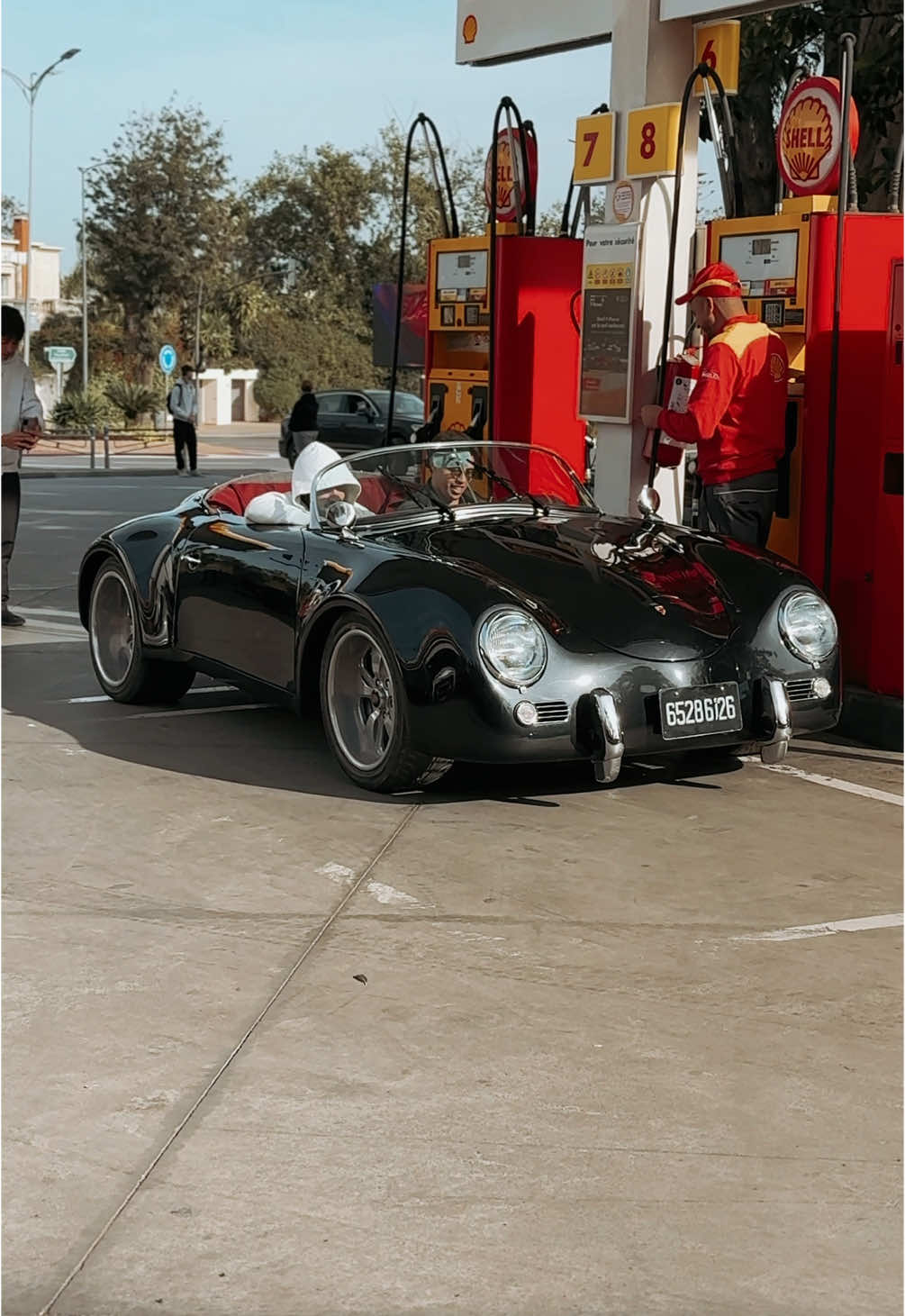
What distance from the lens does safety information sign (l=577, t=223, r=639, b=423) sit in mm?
9641

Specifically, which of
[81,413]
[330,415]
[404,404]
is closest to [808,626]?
[404,404]

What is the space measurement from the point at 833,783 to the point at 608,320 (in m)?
3.70

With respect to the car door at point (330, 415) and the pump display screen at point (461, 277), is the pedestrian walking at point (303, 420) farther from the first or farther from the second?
the pump display screen at point (461, 277)

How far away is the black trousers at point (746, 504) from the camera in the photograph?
27.8 feet

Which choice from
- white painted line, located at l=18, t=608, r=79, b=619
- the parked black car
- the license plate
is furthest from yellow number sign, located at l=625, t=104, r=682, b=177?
the parked black car

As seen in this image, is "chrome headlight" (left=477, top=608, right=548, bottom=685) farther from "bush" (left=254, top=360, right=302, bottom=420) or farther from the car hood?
"bush" (left=254, top=360, right=302, bottom=420)

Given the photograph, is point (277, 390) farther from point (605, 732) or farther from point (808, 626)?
point (605, 732)

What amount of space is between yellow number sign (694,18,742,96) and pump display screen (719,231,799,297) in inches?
34.0

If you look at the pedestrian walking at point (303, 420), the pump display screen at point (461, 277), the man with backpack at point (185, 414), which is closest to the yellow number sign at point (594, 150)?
the pump display screen at point (461, 277)

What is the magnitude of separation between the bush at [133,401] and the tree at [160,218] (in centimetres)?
989

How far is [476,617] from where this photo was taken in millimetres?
6027

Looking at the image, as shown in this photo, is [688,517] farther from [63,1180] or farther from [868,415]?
[63,1180]

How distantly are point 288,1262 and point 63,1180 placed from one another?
562 mm

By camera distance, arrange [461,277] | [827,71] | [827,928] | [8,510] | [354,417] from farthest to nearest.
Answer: [354,417] → [827,71] → [461,277] → [8,510] → [827,928]
